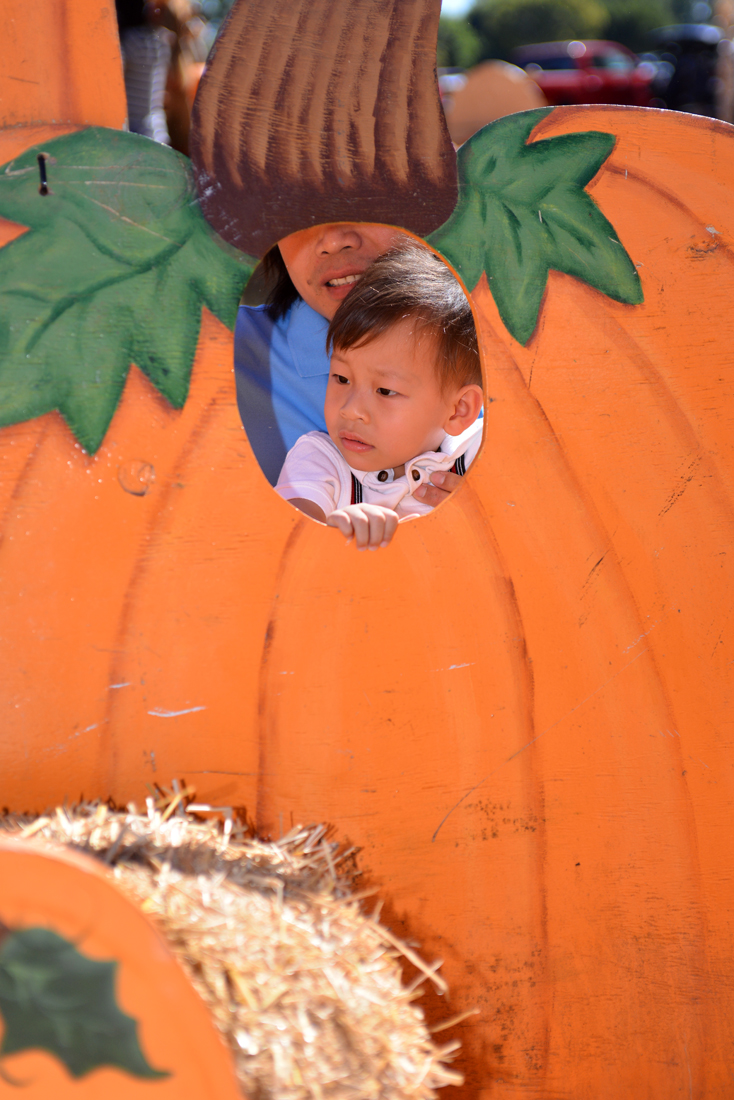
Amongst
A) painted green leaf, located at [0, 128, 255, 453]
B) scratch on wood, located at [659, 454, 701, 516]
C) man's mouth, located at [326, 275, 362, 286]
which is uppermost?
painted green leaf, located at [0, 128, 255, 453]

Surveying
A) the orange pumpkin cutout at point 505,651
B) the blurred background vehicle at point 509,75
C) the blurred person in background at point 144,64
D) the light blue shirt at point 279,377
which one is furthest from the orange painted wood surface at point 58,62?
the blurred person in background at point 144,64

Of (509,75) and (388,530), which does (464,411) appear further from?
Result: (509,75)

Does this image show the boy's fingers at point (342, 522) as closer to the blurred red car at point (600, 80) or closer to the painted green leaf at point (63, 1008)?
the painted green leaf at point (63, 1008)

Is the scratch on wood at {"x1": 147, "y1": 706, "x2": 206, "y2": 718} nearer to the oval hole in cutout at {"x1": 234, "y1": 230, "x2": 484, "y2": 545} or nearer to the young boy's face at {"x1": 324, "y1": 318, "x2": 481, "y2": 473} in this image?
the young boy's face at {"x1": 324, "y1": 318, "x2": 481, "y2": 473}

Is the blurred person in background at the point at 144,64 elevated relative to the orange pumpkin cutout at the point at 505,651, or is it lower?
elevated

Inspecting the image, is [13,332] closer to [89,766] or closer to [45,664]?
[45,664]

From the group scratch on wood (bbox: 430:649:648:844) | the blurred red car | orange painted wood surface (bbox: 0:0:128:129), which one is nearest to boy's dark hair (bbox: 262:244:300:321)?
orange painted wood surface (bbox: 0:0:128:129)

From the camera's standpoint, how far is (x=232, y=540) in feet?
3.68

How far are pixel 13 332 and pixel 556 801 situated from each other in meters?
1.02

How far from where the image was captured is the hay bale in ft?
2.53

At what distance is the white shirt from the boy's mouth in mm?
75

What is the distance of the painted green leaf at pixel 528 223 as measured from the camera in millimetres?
1065

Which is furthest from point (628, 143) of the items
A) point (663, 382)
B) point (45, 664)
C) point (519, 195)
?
point (45, 664)

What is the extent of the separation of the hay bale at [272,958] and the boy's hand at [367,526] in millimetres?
426
